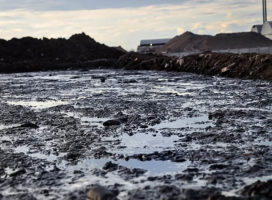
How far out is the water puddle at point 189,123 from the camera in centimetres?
1065

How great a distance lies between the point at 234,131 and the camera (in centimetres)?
955

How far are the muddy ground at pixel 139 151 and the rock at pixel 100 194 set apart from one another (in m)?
0.03

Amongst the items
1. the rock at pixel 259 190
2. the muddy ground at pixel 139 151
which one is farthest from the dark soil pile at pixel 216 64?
the rock at pixel 259 190

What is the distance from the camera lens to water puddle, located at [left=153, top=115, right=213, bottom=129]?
10.6 meters

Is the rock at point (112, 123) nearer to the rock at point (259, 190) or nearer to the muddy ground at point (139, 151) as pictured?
the muddy ground at point (139, 151)

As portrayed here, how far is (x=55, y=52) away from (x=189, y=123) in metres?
54.8

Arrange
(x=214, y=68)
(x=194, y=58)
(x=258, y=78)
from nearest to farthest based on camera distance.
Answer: (x=258, y=78)
(x=214, y=68)
(x=194, y=58)

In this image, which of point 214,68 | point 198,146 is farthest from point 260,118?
point 214,68

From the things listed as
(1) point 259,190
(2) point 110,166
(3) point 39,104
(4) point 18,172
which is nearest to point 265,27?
(3) point 39,104

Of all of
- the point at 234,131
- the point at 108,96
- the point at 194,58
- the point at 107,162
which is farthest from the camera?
the point at 194,58

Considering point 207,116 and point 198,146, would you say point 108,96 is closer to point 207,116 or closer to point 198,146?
point 207,116

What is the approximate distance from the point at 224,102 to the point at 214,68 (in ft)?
55.7

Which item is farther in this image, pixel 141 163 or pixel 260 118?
pixel 260 118

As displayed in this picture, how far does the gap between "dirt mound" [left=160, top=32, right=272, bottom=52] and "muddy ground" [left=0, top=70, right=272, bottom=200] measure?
2634 inches
